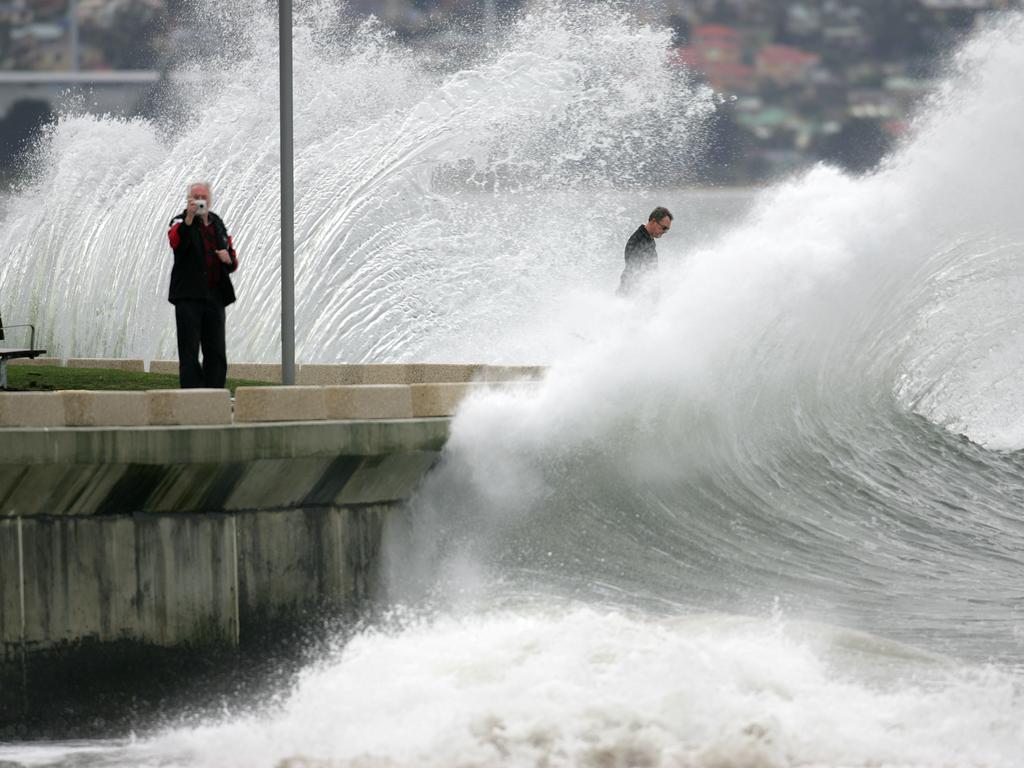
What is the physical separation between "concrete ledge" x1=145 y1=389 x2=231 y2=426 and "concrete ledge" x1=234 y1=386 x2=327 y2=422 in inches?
4.1

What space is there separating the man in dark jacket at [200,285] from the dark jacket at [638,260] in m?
3.63

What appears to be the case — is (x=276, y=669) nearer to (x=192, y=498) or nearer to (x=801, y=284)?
(x=192, y=498)

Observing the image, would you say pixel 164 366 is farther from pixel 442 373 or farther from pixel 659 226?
pixel 659 226

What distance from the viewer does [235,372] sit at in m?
15.7

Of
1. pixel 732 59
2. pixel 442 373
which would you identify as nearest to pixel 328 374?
pixel 442 373

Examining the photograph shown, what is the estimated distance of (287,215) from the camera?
13.1 metres

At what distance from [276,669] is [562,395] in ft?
9.75

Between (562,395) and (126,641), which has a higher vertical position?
(562,395)

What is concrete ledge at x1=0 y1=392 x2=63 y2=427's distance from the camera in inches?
415

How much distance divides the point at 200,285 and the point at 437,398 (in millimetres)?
1828

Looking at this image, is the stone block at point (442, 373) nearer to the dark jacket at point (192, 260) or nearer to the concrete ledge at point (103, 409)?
the dark jacket at point (192, 260)

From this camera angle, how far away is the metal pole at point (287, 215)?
12922 millimetres

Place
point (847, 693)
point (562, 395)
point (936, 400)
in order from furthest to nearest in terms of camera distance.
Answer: point (936, 400), point (562, 395), point (847, 693)

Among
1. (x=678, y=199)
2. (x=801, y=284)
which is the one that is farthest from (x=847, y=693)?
(x=678, y=199)
